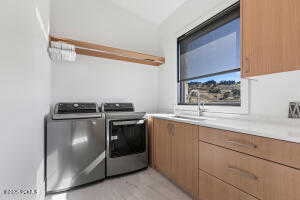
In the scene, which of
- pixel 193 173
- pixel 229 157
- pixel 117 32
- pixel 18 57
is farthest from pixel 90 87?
pixel 229 157

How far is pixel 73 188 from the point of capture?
1.72 metres

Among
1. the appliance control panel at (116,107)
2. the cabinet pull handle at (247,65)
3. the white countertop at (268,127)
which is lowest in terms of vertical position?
the white countertop at (268,127)

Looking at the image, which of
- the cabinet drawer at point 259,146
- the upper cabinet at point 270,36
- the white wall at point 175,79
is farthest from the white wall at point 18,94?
the white wall at point 175,79

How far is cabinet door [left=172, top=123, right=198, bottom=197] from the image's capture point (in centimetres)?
144

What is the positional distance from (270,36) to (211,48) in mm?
1006

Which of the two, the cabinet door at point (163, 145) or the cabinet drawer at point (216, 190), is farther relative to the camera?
the cabinet door at point (163, 145)

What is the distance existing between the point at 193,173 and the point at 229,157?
490mm

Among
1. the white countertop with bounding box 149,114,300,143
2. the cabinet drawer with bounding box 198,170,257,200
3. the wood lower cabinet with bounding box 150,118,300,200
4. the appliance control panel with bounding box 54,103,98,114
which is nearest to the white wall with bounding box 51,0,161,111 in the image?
the appliance control panel with bounding box 54,103,98,114

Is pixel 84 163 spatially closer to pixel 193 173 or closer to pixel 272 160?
pixel 193 173

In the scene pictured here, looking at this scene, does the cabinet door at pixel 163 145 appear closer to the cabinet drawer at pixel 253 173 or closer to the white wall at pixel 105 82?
the cabinet drawer at pixel 253 173

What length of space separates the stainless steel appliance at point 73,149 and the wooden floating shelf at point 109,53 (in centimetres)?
91

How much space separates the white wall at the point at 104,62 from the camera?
88.1 inches

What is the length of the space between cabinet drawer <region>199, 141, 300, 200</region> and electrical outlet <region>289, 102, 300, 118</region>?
0.58m

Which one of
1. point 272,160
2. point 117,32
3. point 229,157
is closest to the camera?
point 272,160
